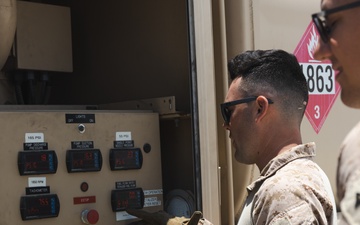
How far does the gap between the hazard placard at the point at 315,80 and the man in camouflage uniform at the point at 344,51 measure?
2.20 metres

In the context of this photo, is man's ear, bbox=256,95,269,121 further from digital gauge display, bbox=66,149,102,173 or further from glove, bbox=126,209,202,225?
digital gauge display, bbox=66,149,102,173

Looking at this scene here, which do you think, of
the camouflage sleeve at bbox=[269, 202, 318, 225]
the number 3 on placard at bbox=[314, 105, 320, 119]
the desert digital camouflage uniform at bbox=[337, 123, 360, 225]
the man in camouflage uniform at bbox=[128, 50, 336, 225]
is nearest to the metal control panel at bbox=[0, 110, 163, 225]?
the man in camouflage uniform at bbox=[128, 50, 336, 225]

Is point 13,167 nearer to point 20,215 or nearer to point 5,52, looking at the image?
point 20,215

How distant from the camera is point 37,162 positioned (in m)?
2.67

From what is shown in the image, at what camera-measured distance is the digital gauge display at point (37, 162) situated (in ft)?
8.64

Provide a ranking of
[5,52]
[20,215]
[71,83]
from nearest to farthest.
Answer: [20,215]
[5,52]
[71,83]

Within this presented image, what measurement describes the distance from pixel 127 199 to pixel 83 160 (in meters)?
0.25

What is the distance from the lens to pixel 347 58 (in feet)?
4.13

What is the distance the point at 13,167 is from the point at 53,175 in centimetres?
17

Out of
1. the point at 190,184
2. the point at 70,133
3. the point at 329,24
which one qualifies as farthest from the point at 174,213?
the point at 329,24

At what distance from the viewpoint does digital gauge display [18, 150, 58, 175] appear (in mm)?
2635

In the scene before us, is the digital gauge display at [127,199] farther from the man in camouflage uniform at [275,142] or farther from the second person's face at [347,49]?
the second person's face at [347,49]

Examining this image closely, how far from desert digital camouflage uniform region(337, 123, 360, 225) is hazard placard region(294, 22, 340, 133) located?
2410mm

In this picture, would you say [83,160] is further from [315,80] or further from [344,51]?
[344,51]
